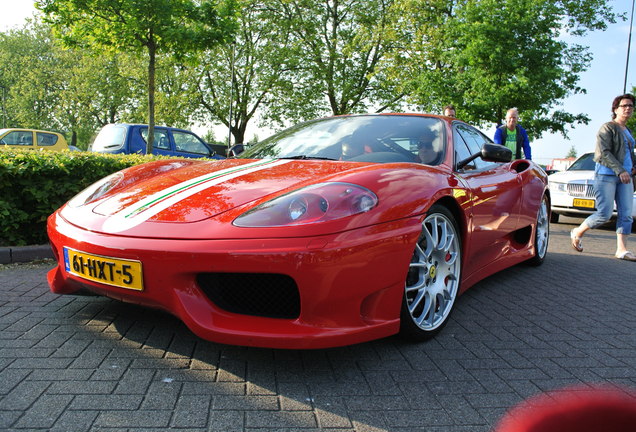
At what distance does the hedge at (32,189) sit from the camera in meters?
4.46

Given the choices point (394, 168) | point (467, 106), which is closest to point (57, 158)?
point (394, 168)

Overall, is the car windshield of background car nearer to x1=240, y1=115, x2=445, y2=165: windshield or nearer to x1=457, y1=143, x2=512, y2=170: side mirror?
x1=240, y1=115, x2=445, y2=165: windshield

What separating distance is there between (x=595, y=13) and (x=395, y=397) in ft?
73.4

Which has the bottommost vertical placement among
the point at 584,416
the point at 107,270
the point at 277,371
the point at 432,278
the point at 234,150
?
the point at 277,371

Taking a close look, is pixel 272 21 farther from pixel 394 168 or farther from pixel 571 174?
pixel 394 168

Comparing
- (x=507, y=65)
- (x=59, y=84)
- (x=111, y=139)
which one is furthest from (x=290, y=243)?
(x=59, y=84)

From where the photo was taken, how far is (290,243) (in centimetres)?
202

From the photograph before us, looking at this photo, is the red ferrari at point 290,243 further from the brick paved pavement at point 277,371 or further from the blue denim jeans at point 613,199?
the blue denim jeans at point 613,199

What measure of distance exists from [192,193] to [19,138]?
1673cm

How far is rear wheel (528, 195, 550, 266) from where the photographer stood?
15.3ft

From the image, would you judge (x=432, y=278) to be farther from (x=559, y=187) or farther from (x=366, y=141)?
(x=559, y=187)

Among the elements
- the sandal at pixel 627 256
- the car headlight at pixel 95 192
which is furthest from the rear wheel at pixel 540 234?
the car headlight at pixel 95 192

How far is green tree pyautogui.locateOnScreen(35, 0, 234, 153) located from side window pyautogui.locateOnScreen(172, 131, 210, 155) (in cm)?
151

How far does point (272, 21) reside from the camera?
28.1 m
